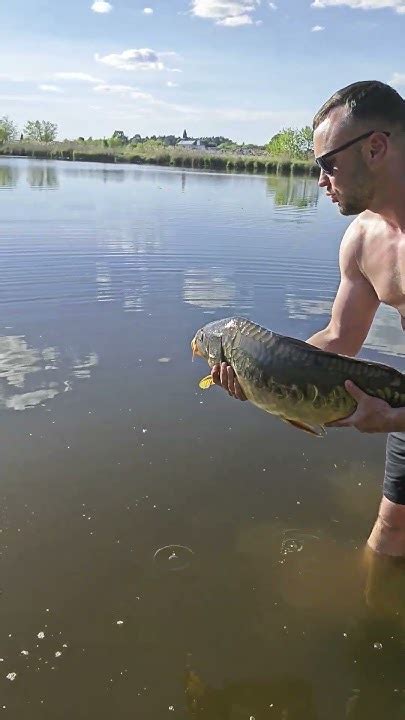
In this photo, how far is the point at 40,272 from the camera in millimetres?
11930

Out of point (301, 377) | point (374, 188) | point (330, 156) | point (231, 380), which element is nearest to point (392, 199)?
point (374, 188)

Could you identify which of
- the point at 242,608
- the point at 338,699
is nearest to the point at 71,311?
the point at 242,608

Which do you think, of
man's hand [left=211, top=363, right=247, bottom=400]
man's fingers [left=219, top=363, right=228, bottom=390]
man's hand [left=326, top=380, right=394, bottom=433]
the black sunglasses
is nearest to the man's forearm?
man's hand [left=326, top=380, right=394, bottom=433]

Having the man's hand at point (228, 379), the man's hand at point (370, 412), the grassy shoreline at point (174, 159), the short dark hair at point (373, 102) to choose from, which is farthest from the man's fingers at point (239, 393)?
the grassy shoreline at point (174, 159)

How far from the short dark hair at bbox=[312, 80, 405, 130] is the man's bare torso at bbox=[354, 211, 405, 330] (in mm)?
643

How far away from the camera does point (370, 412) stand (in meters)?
3.21

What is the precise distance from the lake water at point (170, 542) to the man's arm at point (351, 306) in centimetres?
141

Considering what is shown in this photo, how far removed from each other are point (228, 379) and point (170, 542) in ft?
4.80

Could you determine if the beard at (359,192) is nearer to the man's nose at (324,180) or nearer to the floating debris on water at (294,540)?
the man's nose at (324,180)

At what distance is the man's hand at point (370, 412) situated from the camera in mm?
3188

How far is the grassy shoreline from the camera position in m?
63.2

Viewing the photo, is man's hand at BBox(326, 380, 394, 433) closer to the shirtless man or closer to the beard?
the shirtless man

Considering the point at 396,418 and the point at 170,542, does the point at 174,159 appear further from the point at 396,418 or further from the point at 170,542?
the point at 396,418

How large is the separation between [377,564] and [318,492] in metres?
0.96
